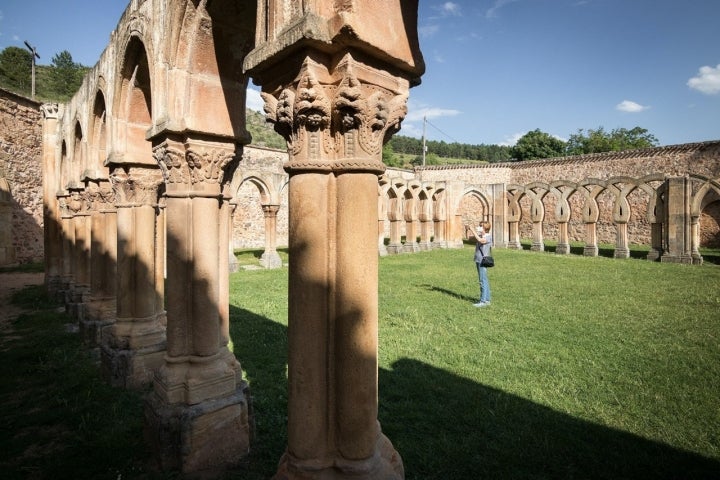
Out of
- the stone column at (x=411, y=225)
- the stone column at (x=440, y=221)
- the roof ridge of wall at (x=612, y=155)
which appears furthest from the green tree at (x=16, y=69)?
the roof ridge of wall at (x=612, y=155)

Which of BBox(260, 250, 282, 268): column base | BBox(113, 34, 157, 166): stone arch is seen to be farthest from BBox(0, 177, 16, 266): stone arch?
BBox(113, 34, 157, 166): stone arch

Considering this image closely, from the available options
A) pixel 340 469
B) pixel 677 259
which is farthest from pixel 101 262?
pixel 677 259

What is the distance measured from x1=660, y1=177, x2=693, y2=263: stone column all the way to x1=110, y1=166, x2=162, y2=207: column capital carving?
20.2m

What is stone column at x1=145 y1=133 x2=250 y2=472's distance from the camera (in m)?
3.43

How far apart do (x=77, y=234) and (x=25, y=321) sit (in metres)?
2.11

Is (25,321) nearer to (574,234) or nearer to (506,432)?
(506,432)

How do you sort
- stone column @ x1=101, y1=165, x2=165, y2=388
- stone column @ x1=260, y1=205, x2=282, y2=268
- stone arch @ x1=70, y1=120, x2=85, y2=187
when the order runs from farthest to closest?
stone column @ x1=260, y1=205, x2=282, y2=268 < stone arch @ x1=70, y1=120, x2=85, y2=187 < stone column @ x1=101, y1=165, x2=165, y2=388

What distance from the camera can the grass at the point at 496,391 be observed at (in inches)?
133

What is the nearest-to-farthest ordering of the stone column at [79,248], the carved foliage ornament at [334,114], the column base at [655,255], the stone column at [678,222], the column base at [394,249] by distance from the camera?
the carved foliage ornament at [334,114], the stone column at [79,248], the stone column at [678,222], the column base at [655,255], the column base at [394,249]

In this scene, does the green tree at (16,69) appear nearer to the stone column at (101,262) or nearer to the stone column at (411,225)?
the stone column at (411,225)

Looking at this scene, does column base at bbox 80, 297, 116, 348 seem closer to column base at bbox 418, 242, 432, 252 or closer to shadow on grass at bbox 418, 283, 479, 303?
shadow on grass at bbox 418, 283, 479, 303

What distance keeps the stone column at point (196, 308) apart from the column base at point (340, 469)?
4.35 feet

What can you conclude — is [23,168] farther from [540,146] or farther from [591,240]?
[540,146]

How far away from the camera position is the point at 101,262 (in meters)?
6.66
